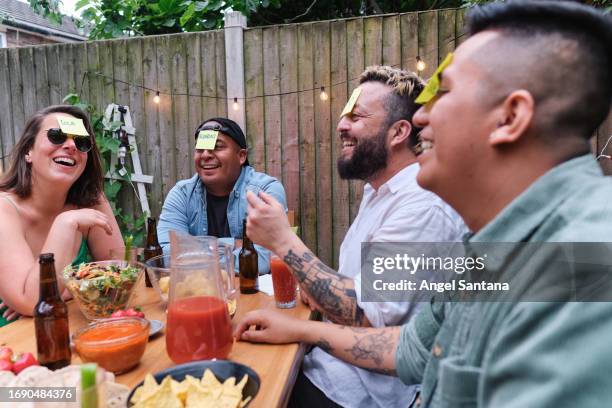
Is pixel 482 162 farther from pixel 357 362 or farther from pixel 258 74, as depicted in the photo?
pixel 258 74

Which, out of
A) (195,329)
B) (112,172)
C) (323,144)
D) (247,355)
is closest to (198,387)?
(195,329)

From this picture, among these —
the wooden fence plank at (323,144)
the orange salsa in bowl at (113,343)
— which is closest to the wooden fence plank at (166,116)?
the wooden fence plank at (323,144)

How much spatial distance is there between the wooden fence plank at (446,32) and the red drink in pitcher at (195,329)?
2.75m

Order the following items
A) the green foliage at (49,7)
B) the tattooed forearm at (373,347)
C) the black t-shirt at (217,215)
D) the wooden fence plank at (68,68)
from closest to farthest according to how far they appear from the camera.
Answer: the tattooed forearm at (373,347), the black t-shirt at (217,215), the wooden fence plank at (68,68), the green foliage at (49,7)

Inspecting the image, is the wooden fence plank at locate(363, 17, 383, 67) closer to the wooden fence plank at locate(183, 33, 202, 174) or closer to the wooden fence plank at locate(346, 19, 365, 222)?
the wooden fence plank at locate(346, 19, 365, 222)

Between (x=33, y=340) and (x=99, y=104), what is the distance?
123 inches

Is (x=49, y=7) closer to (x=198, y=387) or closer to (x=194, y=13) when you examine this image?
(x=194, y=13)

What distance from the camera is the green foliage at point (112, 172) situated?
3.81 m

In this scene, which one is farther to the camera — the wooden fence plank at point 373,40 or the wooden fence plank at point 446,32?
the wooden fence plank at point 373,40

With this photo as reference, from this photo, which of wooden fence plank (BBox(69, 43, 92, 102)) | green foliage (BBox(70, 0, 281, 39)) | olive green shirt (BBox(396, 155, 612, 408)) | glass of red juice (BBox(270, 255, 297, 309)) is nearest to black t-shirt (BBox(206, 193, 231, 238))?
glass of red juice (BBox(270, 255, 297, 309))

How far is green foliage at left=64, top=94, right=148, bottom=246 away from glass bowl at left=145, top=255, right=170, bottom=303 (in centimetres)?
236

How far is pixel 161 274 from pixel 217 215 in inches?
56.3

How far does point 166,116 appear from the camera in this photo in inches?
149

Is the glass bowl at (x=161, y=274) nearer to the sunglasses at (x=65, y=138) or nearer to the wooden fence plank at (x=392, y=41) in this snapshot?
the sunglasses at (x=65, y=138)
